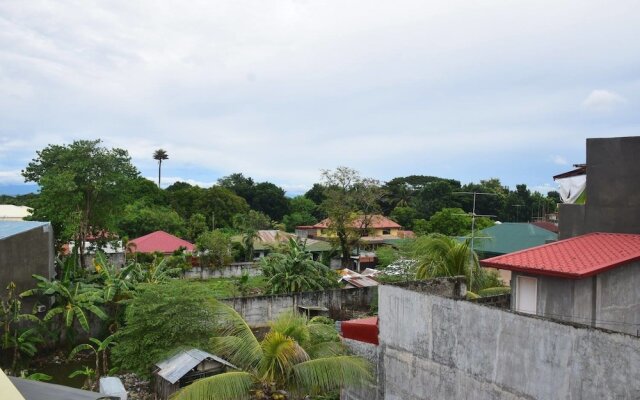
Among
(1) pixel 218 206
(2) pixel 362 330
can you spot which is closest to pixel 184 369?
(2) pixel 362 330

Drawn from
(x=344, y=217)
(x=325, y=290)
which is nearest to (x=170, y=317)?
(x=325, y=290)

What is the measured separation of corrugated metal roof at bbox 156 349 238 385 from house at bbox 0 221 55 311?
754cm

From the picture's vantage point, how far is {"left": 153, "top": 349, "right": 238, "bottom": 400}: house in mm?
13222

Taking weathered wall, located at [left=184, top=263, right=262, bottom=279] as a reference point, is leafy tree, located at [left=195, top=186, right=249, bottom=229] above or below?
above

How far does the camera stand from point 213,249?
1363 inches

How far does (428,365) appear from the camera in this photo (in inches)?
413

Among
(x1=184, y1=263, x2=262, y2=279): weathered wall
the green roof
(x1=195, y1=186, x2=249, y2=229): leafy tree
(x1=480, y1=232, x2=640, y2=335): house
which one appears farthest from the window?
(x1=195, y1=186, x2=249, y2=229): leafy tree

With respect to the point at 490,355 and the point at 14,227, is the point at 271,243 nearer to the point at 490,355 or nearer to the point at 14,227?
the point at 14,227

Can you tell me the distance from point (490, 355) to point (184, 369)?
7.96 meters

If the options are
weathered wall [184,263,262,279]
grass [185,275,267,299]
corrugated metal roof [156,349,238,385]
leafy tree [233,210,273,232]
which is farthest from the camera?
leafy tree [233,210,273,232]

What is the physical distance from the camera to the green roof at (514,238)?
28000 millimetres

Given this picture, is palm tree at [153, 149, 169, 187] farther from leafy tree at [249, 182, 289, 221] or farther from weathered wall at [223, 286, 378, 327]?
weathered wall at [223, 286, 378, 327]

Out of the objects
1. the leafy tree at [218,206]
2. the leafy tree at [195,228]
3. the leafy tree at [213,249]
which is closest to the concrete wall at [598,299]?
the leafy tree at [213,249]

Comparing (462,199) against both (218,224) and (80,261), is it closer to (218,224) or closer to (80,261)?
(218,224)
